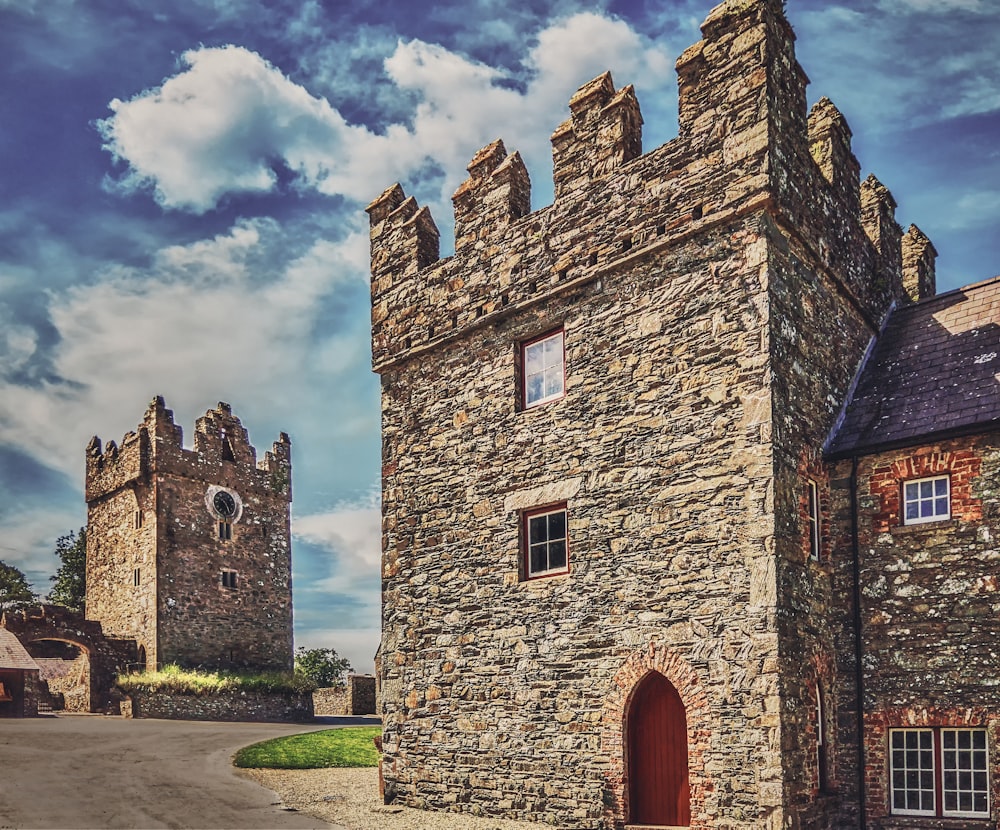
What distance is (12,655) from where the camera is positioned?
30.0m

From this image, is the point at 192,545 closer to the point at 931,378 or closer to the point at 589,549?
the point at 589,549

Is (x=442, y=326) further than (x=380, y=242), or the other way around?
(x=380, y=242)

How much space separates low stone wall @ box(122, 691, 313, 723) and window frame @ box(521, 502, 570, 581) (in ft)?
66.1

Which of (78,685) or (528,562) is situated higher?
(528,562)

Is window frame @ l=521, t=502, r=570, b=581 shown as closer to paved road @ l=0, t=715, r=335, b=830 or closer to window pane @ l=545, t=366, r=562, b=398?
window pane @ l=545, t=366, r=562, b=398

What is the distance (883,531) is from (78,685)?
98.2ft

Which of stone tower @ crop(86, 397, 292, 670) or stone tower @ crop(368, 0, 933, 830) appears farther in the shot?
stone tower @ crop(86, 397, 292, 670)

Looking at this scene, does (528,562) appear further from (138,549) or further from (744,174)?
(138,549)

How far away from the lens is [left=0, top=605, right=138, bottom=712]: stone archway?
33.1 metres

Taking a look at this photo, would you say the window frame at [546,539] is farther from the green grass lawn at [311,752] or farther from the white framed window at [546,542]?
the green grass lawn at [311,752]

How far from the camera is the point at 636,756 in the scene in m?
12.9

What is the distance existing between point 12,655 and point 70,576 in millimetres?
21129

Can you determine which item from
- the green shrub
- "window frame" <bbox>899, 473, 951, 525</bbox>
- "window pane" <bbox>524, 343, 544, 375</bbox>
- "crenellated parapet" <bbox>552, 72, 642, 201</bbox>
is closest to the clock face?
the green shrub

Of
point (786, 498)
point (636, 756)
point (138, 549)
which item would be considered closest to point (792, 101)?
point (786, 498)
